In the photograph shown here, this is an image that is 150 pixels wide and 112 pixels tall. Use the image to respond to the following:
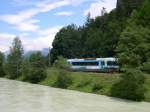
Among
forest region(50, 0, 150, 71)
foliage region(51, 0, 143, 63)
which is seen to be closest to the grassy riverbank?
forest region(50, 0, 150, 71)

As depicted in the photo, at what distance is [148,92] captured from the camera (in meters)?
50.3

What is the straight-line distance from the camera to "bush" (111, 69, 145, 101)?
4912cm

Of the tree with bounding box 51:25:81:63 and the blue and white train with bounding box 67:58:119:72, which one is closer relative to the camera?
the blue and white train with bounding box 67:58:119:72

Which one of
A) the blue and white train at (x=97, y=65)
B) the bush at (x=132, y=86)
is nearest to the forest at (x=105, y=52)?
the bush at (x=132, y=86)

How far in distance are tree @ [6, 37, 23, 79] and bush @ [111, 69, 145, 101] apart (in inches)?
2045

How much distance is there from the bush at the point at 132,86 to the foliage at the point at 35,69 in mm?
31935

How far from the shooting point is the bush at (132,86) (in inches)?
1934

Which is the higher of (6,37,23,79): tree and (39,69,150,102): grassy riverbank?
(6,37,23,79): tree

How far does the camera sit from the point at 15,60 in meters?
106

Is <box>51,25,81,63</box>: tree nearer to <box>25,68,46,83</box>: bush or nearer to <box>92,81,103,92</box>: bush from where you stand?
<box>25,68,46,83</box>: bush

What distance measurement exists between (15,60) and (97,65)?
3077cm

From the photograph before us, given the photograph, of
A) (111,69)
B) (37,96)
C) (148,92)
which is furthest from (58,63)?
(148,92)

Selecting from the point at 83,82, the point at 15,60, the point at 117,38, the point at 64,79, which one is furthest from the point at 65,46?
the point at 83,82

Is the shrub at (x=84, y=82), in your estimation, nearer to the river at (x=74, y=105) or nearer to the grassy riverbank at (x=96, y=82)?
the grassy riverbank at (x=96, y=82)
